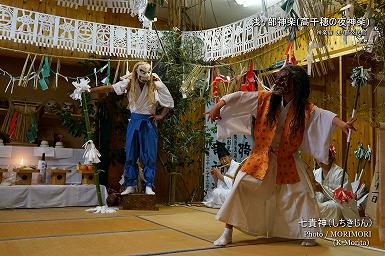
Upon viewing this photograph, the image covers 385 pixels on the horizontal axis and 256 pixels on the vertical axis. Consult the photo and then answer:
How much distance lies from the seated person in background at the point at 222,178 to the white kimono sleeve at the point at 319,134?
2040mm

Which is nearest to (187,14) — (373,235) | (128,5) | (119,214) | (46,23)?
(128,5)

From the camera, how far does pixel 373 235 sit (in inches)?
115

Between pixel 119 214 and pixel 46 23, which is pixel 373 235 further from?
pixel 46 23

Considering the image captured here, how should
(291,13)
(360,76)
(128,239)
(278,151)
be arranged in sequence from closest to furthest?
1. (128,239)
2. (278,151)
3. (291,13)
4. (360,76)

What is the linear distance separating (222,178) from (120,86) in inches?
71.9

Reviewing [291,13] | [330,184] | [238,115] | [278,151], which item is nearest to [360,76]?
[291,13]

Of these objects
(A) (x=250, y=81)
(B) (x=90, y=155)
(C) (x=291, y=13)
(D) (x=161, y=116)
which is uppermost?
(C) (x=291, y=13)

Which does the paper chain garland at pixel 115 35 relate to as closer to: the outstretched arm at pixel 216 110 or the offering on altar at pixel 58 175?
the offering on altar at pixel 58 175

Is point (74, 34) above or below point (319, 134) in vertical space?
above

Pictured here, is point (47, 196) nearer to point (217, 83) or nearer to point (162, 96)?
point (162, 96)

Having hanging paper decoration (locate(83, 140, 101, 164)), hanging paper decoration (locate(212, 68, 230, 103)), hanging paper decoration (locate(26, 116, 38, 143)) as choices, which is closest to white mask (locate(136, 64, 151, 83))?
hanging paper decoration (locate(212, 68, 230, 103))

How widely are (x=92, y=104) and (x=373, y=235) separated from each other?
13.4ft

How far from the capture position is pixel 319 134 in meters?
2.51

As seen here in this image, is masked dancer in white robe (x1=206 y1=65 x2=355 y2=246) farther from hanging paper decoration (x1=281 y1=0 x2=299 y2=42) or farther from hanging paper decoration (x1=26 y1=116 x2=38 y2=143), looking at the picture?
hanging paper decoration (x1=26 y1=116 x2=38 y2=143)
